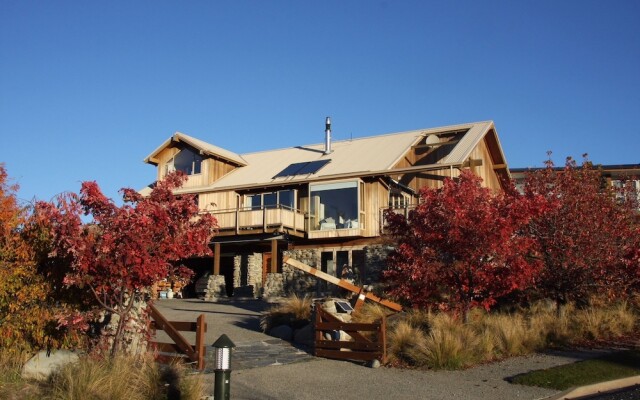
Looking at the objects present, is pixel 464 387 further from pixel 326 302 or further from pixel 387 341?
pixel 326 302

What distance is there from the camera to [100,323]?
12.5 metres

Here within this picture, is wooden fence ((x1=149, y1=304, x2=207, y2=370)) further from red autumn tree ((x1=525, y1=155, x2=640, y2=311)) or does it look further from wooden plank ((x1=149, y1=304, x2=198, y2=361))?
red autumn tree ((x1=525, y1=155, x2=640, y2=311))

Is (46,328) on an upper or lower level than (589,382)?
upper

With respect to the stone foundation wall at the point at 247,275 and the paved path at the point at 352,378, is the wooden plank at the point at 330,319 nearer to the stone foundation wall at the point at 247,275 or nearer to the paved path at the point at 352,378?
the paved path at the point at 352,378

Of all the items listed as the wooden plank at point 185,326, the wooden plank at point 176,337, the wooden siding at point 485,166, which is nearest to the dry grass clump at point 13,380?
the wooden plank at point 176,337

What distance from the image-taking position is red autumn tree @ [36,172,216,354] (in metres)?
11.1

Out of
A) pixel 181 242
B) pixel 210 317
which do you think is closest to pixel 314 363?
pixel 181 242

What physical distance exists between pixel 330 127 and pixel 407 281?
18.8 m

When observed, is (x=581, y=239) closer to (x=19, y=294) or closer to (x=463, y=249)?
(x=463, y=249)

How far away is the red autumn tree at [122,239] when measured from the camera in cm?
1109

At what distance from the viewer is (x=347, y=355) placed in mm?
14289

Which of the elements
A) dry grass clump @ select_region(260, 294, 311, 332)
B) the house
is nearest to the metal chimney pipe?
the house

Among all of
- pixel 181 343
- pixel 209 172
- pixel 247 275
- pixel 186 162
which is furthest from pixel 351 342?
pixel 186 162

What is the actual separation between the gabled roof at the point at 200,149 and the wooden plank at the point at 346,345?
20.7m
